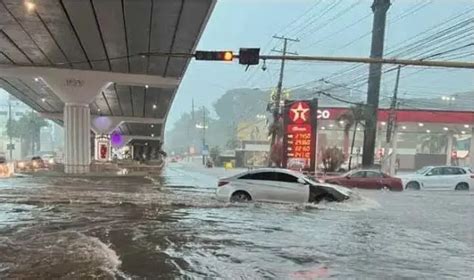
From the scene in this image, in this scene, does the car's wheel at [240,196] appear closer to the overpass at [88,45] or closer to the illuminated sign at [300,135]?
the overpass at [88,45]

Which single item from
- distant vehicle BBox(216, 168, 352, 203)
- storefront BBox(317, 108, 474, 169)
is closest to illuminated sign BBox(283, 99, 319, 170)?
distant vehicle BBox(216, 168, 352, 203)

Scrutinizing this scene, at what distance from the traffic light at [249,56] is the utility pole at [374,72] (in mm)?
19961

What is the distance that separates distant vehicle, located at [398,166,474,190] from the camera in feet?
102

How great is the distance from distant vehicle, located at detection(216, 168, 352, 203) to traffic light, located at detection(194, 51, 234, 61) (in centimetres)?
→ 389

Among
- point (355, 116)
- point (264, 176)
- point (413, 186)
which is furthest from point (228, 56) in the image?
point (355, 116)

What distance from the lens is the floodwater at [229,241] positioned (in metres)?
8.53

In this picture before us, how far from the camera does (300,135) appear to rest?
1296 inches

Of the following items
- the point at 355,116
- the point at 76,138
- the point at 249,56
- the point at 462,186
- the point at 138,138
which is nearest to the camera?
the point at 249,56

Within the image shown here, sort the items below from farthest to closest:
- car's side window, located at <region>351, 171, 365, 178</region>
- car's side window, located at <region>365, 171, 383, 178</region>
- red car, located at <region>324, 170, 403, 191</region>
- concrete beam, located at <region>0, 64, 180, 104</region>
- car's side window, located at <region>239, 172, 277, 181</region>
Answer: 1. concrete beam, located at <region>0, 64, 180, 104</region>
2. car's side window, located at <region>351, 171, 365, 178</region>
3. car's side window, located at <region>365, 171, 383, 178</region>
4. red car, located at <region>324, 170, 403, 191</region>
5. car's side window, located at <region>239, 172, 277, 181</region>

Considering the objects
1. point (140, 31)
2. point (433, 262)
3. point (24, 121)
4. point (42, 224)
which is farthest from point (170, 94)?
point (24, 121)

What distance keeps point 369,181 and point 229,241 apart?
2025 centimetres

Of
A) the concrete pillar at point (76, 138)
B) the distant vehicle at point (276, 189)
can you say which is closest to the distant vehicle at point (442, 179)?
the distant vehicle at point (276, 189)

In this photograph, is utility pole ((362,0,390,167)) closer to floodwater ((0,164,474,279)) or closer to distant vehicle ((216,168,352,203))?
distant vehicle ((216,168,352,203))

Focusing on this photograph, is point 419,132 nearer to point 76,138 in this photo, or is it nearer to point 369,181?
point 369,181
